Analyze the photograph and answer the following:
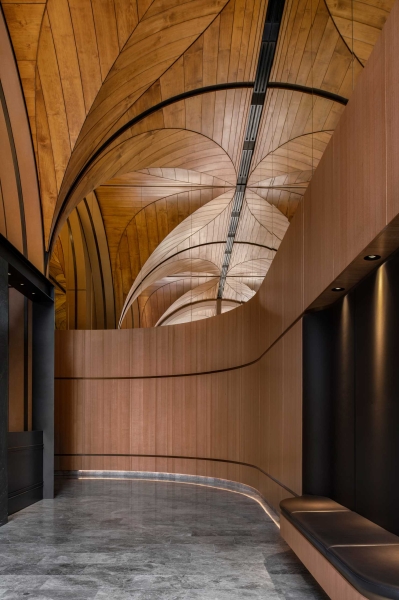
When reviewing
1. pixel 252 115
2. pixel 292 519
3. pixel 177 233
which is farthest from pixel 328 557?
pixel 177 233

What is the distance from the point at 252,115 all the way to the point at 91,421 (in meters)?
6.85

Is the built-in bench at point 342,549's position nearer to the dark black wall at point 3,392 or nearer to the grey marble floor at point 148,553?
the grey marble floor at point 148,553

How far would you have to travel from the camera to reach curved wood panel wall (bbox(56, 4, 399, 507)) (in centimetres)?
405

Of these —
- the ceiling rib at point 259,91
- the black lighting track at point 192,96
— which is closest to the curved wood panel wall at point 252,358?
the ceiling rib at point 259,91

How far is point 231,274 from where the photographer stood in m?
18.7

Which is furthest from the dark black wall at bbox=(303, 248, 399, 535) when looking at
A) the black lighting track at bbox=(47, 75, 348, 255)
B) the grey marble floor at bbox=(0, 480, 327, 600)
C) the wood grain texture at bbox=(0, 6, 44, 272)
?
the black lighting track at bbox=(47, 75, 348, 255)

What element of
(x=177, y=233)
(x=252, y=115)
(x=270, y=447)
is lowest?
(x=270, y=447)

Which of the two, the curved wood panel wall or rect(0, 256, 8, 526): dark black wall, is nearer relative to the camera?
the curved wood panel wall

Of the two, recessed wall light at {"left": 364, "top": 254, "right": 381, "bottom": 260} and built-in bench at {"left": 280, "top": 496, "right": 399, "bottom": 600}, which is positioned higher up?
recessed wall light at {"left": 364, "top": 254, "right": 381, "bottom": 260}

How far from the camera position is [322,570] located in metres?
4.20

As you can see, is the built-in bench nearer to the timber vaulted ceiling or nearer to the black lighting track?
the timber vaulted ceiling

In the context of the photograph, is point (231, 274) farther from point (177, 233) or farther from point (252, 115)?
point (252, 115)

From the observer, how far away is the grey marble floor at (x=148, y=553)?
4906mm

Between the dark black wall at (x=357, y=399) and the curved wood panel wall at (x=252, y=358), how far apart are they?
0.24 meters
